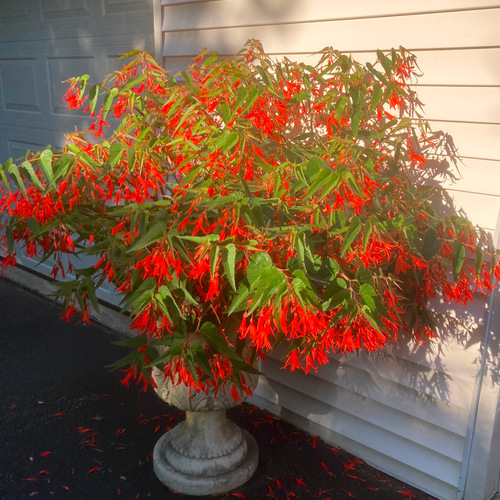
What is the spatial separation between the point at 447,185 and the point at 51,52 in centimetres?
331

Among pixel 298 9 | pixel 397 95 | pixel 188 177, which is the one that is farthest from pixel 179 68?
pixel 188 177

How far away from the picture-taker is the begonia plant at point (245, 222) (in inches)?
65.9

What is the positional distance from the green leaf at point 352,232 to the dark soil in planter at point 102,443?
1.44 meters

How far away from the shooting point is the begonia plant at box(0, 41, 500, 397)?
1.67 m

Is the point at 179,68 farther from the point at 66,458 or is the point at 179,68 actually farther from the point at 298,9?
the point at 66,458

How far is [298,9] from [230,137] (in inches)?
49.2

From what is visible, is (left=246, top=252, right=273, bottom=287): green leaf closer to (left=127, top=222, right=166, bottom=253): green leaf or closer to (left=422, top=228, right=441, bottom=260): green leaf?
(left=127, top=222, right=166, bottom=253): green leaf

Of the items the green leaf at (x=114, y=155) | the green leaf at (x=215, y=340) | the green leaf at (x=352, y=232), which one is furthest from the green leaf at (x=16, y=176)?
the green leaf at (x=352, y=232)

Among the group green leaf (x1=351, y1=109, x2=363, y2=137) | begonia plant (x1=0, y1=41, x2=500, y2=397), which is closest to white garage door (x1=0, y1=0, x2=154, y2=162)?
begonia plant (x1=0, y1=41, x2=500, y2=397)

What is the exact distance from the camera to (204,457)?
264cm

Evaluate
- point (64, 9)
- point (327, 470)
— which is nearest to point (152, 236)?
point (327, 470)

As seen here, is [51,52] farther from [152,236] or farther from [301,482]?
[301,482]

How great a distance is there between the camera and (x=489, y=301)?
7.67ft

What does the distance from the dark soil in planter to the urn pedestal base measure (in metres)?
0.07
